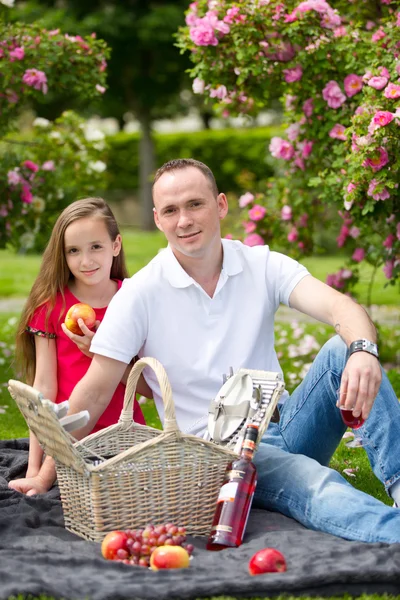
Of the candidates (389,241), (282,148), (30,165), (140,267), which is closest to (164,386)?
(389,241)

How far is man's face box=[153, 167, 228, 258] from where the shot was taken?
3420mm

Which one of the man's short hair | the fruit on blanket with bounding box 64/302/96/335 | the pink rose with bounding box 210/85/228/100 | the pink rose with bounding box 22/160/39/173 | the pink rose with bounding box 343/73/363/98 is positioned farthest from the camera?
the pink rose with bounding box 22/160/39/173

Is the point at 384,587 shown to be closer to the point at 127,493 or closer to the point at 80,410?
the point at 127,493

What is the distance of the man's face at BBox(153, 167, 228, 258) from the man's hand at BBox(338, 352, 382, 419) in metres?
0.77

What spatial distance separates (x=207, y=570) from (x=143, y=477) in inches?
16.5

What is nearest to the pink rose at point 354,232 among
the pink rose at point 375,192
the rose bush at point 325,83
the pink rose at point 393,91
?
the rose bush at point 325,83

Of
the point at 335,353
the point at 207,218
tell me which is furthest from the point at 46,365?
the point at 335,353

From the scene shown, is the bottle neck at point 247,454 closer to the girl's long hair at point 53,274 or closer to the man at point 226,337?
the man at point 226,337

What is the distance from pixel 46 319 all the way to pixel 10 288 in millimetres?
6790

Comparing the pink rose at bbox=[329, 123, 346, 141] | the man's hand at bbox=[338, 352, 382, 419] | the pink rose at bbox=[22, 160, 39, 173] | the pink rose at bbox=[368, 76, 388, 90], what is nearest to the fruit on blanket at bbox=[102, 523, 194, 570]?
the man's hand at bbox=[338, 352, 382, 419]

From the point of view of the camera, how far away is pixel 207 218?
343 cm

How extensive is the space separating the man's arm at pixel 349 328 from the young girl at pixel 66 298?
87 centimetres

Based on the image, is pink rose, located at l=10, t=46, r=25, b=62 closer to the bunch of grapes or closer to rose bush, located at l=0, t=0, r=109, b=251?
rose bush, located at l=0, t=0, r=109, b=251

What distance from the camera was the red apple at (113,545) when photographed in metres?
2.84
